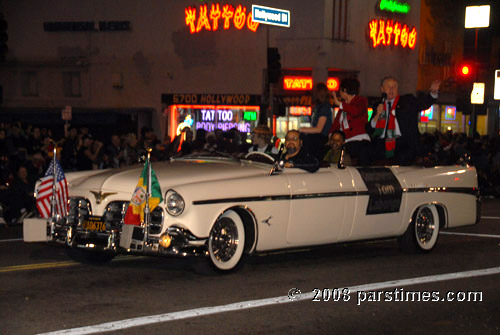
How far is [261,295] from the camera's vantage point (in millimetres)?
7832

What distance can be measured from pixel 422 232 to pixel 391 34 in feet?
79.9

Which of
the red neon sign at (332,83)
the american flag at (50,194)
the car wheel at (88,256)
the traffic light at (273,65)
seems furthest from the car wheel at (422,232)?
the red neon sign at (332,83)

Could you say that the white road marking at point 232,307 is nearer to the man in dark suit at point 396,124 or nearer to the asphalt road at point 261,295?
the asphalt road at point 261,295

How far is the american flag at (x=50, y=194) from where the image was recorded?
357 inches

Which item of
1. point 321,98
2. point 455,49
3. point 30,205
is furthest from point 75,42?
point 321,98

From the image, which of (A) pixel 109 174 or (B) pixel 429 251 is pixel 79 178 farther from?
(B) pixel 429 251

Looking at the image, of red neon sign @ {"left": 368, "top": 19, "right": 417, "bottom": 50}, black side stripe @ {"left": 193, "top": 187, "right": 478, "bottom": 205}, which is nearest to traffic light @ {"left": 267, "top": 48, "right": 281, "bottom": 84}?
red neon sign @ {"left": 368, "top": 19, "right": 417, "bottom": 50}

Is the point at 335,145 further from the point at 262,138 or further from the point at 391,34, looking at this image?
the point at 391,34

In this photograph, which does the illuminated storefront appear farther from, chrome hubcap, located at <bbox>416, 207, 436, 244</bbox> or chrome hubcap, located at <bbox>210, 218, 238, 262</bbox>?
chrome hubcap, located at <bbox>210, 218, 238, 262</bbox>

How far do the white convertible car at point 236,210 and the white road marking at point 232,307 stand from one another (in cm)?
119

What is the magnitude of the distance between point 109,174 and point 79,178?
51 centimetres

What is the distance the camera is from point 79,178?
962 centimetres

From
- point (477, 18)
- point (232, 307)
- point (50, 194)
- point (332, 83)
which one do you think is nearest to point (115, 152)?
point (50, 194)

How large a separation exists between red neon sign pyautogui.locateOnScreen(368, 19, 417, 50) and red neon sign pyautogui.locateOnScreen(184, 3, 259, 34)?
4479 millimetres
